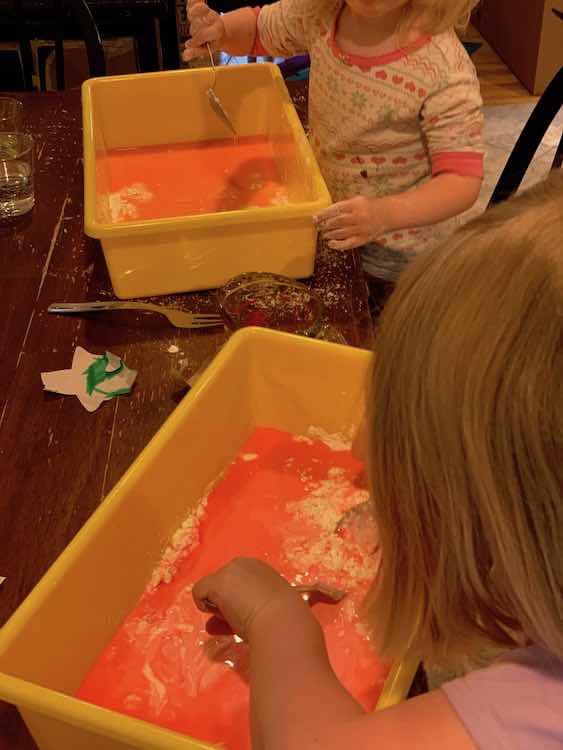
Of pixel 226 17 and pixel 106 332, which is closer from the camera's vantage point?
pixel 106 332

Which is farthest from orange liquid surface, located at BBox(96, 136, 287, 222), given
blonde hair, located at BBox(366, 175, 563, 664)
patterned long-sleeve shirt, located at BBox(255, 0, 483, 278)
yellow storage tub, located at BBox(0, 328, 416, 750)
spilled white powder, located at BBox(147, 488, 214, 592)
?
blonde hair, located at BBox(366, 175, 563, 664)

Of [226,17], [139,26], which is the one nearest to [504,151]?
[139,26]

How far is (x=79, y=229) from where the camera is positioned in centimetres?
115

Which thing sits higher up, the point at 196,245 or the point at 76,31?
the point at 196,245

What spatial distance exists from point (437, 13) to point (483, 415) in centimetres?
82

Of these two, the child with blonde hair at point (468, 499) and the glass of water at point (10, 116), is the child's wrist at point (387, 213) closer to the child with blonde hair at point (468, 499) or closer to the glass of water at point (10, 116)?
the child with blonde hair at point (468, 499)

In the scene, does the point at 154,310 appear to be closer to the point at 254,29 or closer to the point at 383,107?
the point at 383,107

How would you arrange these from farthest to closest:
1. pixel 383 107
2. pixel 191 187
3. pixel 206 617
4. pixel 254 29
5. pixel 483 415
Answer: pixel 254 29
pixel 191 187
pixel 383 107
pixel 206 617
pixel 483 415

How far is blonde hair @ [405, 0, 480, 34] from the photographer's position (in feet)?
3.46

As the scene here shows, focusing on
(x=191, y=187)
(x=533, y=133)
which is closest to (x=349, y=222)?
(x=191, y=187)

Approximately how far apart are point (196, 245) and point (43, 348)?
0.23m

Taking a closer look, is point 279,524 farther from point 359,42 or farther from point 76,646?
point 359,42

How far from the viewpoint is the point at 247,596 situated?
66cm

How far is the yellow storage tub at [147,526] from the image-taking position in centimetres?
55
